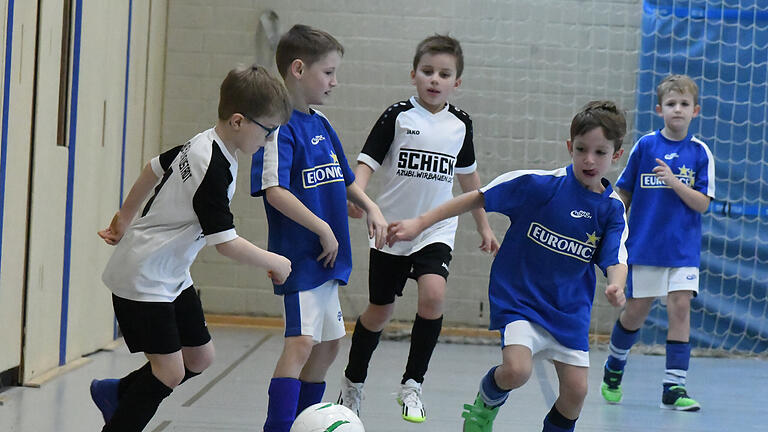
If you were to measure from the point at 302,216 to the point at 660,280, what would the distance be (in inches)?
91.2

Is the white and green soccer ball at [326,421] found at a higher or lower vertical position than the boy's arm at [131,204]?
lower

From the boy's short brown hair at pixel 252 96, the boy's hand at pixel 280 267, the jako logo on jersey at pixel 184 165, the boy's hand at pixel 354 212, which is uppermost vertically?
the boy's short brown hair at pixel 252 96

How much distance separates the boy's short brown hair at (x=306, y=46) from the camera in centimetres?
297

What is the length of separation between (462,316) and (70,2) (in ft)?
11.6

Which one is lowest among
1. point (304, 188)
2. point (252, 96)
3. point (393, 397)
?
point (393, 397)

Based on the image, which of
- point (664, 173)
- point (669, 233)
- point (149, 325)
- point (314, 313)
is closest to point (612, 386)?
point (669, 233)

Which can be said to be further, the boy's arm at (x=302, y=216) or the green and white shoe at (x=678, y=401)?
the green and white shoe at (x=678, y=401)

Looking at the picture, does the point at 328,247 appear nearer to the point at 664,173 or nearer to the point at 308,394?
the point at 308,394

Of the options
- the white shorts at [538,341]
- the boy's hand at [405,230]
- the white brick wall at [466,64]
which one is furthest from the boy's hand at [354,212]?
the white brick wall at [466,64]

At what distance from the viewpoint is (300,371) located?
2971 millimetres

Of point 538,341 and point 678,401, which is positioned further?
point 678,401

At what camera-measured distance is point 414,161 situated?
371cm

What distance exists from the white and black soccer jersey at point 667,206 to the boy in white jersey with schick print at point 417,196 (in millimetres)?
1099

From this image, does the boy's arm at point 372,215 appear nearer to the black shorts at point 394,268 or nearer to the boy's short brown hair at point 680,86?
the black shorts at point 394,268
